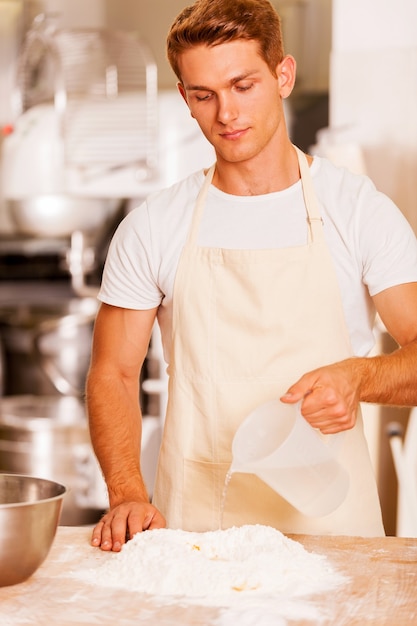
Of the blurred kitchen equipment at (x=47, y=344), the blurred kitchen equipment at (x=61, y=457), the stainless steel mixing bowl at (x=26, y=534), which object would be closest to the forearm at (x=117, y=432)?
the stainless steel mixing bowl at (x=26, y=534)

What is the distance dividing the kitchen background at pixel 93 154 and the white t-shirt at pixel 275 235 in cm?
111

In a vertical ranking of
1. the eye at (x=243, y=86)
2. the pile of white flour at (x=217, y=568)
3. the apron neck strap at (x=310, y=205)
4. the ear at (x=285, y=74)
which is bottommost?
the pile of white flour at (x=217, y=568)

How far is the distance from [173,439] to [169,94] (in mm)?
2270

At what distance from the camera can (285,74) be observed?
1705mm

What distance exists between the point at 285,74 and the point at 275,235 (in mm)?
273

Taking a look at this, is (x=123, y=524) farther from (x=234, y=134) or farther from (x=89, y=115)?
(x=89, y=115)

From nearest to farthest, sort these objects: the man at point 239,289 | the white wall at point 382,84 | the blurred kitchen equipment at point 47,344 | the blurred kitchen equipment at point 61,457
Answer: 1. the man at point 239,289
2. the white wall at point 382,84
3. the blurred kitchen equipment at point 61,457
4. the blurred kitchen equipment at point 47,344

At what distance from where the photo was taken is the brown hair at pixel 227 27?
1592mm

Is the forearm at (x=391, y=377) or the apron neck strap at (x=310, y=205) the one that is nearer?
the forearm at (x=391, y=377)

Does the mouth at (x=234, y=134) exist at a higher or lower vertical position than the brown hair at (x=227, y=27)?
lower

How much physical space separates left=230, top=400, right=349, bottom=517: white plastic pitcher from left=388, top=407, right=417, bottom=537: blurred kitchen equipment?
109 cm

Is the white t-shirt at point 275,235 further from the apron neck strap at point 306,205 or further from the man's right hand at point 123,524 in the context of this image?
the man's right hand at point 123,524

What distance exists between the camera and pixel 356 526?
1688 mm

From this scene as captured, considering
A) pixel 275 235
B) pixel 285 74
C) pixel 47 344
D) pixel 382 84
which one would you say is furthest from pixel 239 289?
pixel 47 344
